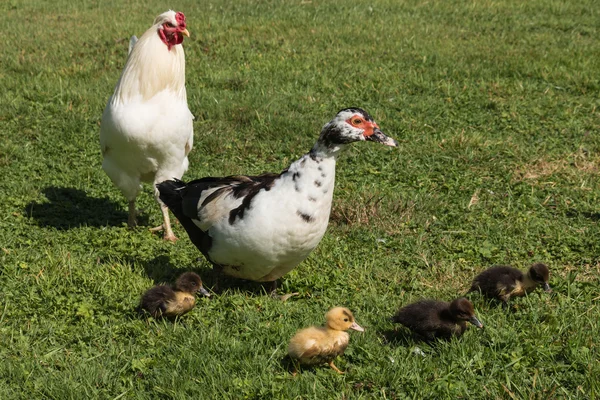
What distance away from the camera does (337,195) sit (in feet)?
25.2

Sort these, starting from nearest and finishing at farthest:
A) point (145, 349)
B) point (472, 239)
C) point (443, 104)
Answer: point (145, 349) → point (472, 239) → point (443, 104)

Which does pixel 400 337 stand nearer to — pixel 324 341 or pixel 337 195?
pixel 324 341

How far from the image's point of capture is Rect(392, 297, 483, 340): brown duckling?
4484mm

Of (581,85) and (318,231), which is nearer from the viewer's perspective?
(318,231)

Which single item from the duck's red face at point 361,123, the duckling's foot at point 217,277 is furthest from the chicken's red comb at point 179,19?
the duck's red face at point 361,123

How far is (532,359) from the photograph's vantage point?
434 cm

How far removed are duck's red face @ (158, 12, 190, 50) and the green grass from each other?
73.8 inches

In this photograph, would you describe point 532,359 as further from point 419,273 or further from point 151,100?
point 151,100

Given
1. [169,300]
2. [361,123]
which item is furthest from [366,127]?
[169,300]

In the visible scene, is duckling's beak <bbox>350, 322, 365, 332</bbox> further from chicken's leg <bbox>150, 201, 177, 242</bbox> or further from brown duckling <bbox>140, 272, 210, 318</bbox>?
chicken's leg <bbox>150, 201, 177, 242</bbox>

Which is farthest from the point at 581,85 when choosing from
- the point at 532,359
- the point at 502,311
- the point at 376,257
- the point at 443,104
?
the point at 532,359

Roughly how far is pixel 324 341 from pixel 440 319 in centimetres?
80

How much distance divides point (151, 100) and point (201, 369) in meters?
3.14

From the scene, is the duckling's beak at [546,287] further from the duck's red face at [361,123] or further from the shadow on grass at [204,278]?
the shadow on grass at [204,278]
